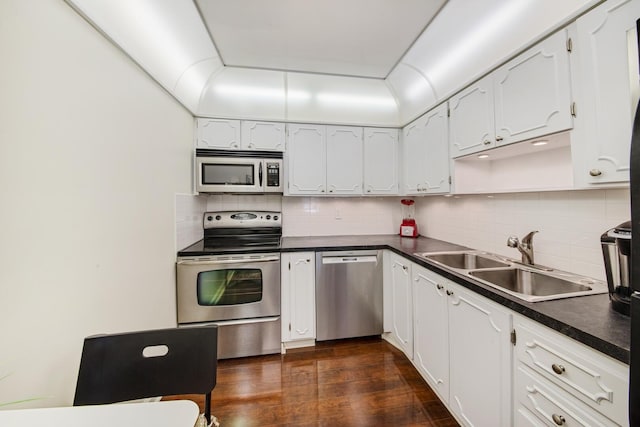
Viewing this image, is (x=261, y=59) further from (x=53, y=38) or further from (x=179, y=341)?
(x=179, y=341)

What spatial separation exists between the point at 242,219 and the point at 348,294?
53.5 inches

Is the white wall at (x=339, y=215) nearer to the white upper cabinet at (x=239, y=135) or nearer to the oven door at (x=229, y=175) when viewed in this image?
the oven door at (x=229, y=175)

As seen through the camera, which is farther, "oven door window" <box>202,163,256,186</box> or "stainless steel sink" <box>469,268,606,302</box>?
"oven door window" <box>202,163,256,186</box>

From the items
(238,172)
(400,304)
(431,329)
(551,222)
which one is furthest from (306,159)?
(551,222)

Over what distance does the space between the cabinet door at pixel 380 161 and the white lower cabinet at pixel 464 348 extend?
1.12m

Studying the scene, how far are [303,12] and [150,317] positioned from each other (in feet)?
7.58

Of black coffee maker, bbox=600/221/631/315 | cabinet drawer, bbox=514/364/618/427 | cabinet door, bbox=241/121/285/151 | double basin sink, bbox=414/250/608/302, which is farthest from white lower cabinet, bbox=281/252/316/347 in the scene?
black coffee maker, bbox=600/221/631/315

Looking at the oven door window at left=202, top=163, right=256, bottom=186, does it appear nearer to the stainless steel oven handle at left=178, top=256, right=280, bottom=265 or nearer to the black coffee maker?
the stainless steel oven handle at left=178, top=256, right=280, bottom=265

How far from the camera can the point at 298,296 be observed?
7.48 feet

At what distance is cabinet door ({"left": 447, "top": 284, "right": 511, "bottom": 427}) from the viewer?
3.64 feet

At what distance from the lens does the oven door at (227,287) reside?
204 cm

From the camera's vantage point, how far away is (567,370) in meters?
0.86

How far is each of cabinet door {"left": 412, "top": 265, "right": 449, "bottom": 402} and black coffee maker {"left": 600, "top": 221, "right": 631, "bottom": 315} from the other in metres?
0.70

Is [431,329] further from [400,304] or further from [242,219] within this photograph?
[242,219]
